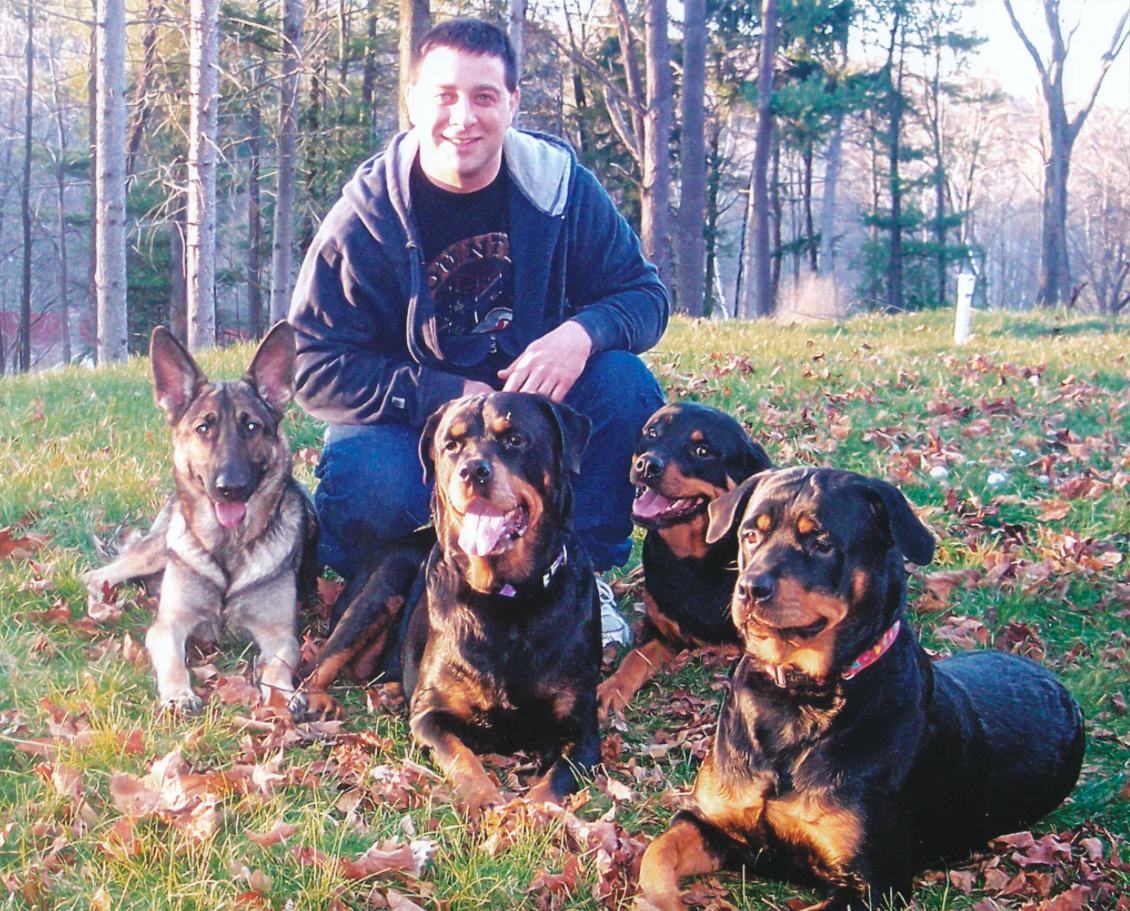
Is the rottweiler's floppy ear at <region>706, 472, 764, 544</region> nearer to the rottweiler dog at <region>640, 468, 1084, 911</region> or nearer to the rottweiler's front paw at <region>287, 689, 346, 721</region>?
the rottweiler dog at <region>640, 468, 1084, 911</region>

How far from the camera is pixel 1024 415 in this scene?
744cm

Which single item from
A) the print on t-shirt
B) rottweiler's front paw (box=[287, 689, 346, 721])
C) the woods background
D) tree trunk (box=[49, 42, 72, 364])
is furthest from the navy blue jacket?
tree trunk (box=[49, 42, 72, 364])

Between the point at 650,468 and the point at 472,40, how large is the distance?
2022mm

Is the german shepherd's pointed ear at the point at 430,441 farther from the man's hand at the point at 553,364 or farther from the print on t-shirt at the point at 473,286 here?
the print on t-shirt at the point at 473,286

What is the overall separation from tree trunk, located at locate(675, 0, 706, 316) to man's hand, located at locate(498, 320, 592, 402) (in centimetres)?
1190

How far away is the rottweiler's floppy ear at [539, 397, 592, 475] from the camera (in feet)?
12.1

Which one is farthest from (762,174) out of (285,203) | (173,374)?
(173,374)

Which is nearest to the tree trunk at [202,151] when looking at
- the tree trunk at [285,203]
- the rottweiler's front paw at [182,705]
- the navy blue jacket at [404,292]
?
the tree trunk at [285,203]

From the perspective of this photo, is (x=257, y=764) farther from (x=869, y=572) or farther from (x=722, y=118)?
(x=722, y=118)

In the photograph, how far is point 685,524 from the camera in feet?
14.0

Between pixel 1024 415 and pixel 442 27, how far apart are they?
5.17 metres

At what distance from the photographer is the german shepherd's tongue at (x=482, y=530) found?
11.3ft

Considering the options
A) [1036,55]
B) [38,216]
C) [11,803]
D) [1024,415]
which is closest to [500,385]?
[11,803]

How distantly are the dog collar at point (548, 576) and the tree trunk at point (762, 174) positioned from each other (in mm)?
21539
